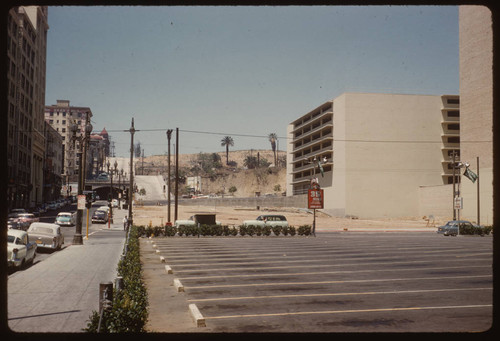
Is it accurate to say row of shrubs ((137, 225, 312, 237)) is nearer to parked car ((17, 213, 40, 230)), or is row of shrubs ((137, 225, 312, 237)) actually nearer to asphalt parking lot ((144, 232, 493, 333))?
parked car ((17, 213, 40, 230))

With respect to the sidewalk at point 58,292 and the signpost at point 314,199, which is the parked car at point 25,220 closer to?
the sidewalk at point 58,292

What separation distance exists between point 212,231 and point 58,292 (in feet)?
112

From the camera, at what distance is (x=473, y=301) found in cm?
1572

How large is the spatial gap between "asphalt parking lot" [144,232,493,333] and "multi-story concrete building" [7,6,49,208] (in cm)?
5205

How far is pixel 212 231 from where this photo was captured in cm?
5081

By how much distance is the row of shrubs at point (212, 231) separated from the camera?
162 feet

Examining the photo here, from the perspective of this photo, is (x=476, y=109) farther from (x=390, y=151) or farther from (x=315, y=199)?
(x=315, y=199)

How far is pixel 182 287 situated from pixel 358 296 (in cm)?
640

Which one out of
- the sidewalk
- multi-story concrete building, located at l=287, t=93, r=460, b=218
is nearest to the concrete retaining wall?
multi-story concrete building, located at l=287, t=93, r=460, b=218

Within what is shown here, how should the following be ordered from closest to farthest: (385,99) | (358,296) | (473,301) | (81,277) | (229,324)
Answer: (229,324) → (473,301) → (358,296) → (81,277) → (385,99)

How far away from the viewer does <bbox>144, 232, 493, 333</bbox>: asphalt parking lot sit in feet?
42.5

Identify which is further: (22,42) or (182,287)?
(22,42)
